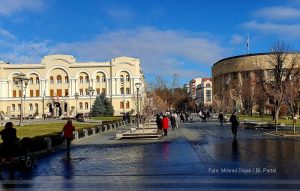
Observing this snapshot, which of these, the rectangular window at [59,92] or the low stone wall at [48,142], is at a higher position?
the rectangular window at [59,92]

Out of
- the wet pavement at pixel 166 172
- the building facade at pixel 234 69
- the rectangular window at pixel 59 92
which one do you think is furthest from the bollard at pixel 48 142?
the rectangular window at pixel 59 92

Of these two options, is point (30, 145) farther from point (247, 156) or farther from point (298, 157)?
point (298, 157)

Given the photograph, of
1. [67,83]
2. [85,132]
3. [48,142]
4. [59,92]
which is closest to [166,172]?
[48,142]

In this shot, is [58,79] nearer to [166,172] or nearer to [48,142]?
[48,142]

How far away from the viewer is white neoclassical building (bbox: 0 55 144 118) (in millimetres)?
108688

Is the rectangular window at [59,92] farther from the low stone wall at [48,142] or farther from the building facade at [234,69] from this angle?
the low stone wall at [48,142]

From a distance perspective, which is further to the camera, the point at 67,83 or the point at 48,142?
the point at 67,83

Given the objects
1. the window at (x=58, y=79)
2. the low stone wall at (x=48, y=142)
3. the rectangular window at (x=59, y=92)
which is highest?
the window at (x=58, y=79)

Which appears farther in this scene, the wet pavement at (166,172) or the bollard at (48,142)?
the bollard at (48,142)

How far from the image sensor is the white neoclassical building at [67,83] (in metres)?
109

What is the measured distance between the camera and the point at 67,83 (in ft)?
364

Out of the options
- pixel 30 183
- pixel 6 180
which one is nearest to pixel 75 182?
pixel 30 183

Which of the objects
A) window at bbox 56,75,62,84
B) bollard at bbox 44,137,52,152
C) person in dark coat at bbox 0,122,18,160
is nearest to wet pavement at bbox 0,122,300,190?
person in dark coat at bbox 0,122,18,160

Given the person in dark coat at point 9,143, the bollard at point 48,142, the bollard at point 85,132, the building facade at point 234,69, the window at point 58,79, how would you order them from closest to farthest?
the person in dark coat at point 9,143 < the bollard at point 48,142 < the bollard at point 85,132 < the window at point 58,79 < the building facade at point 234,69
